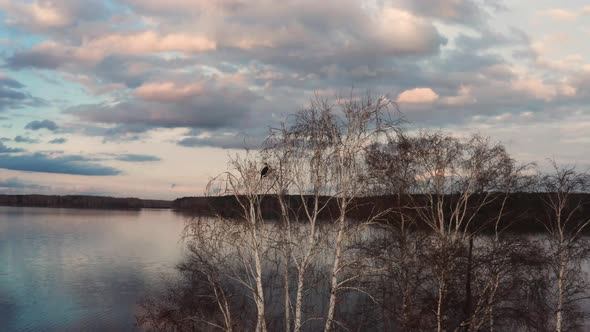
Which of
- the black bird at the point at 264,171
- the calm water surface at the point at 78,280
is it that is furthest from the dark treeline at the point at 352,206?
the calm water surface at the point at 78,280

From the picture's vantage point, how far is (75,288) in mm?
50594

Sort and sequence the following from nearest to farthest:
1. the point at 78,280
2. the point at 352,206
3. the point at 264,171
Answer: the point at 264,171 → the point at 352,206 → the point at 78,280

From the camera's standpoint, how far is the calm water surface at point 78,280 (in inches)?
1577

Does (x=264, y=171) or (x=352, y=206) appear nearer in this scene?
(x=264, y=171)

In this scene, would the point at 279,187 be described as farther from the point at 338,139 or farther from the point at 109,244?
the point at 109,244

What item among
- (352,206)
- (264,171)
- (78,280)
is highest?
(264,171)

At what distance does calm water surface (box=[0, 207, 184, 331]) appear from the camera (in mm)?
40062

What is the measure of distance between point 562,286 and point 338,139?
61.4ft

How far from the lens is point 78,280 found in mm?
54625

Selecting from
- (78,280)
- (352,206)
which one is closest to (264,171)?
(352,206)

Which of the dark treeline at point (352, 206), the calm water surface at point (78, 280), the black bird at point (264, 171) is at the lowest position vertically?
the calm water surface at point (78, 280)

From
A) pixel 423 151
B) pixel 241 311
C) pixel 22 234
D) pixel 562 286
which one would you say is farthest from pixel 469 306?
pixel 22 234

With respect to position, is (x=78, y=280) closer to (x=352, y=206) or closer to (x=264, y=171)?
(x=352, y=206)

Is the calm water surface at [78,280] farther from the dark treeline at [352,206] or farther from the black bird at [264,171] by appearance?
the black bird at [264,171]
